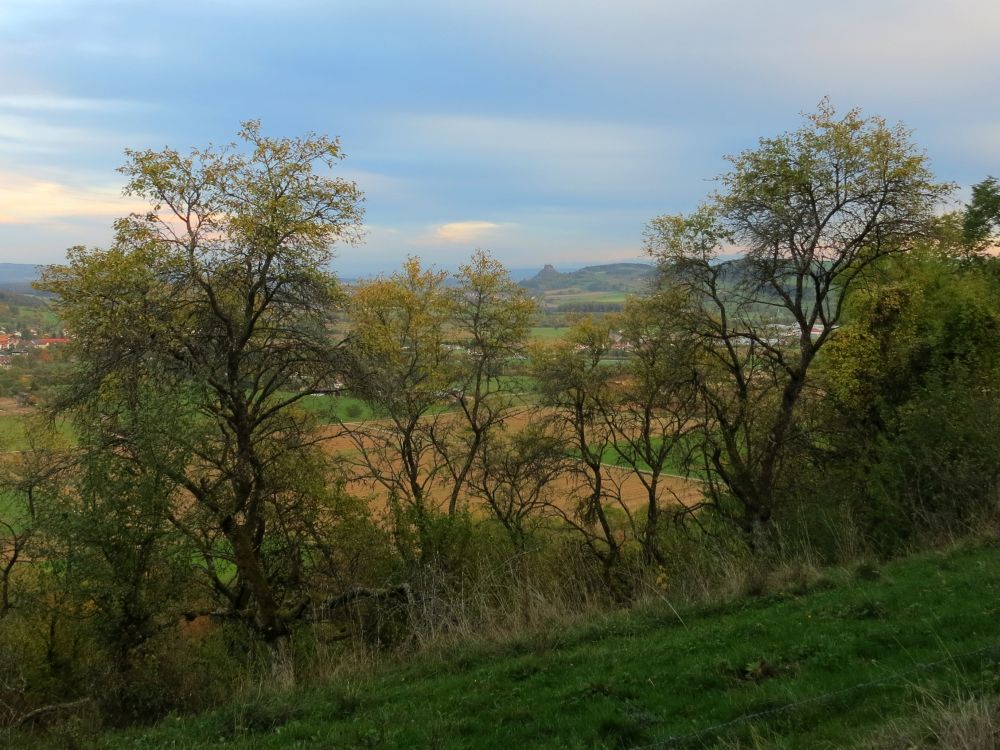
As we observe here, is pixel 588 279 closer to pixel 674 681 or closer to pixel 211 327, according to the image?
pixel 211 327

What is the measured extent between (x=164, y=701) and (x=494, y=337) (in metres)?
14.6

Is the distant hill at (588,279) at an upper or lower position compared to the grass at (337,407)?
upper

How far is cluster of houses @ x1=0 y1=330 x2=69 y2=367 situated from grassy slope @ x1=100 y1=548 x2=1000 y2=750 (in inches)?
401

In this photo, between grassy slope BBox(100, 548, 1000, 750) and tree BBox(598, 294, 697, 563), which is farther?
tree BBox(598, 294, 697, 563)

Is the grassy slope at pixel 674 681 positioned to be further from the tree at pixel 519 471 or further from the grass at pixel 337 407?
the tree at pixel 519 471

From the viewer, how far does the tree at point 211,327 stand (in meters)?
9.54

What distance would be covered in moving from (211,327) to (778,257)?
12.6 metres

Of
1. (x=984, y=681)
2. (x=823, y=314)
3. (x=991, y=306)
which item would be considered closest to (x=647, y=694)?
(x=984, y=681)

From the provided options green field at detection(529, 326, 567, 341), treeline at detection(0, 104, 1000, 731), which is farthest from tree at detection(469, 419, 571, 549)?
green field at detection(529, 326, 567, 341)

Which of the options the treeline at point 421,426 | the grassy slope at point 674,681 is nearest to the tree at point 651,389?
the treeline at point 421,426

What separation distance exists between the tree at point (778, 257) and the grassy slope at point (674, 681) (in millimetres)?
8024

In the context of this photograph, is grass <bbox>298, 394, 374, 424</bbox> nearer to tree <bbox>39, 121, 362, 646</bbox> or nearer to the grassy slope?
tree <bbox>39, 121, 362, 646</bbox>

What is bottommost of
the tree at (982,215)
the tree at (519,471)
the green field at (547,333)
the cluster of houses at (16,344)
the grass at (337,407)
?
the tree at (519,471)

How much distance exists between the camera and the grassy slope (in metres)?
4.88
